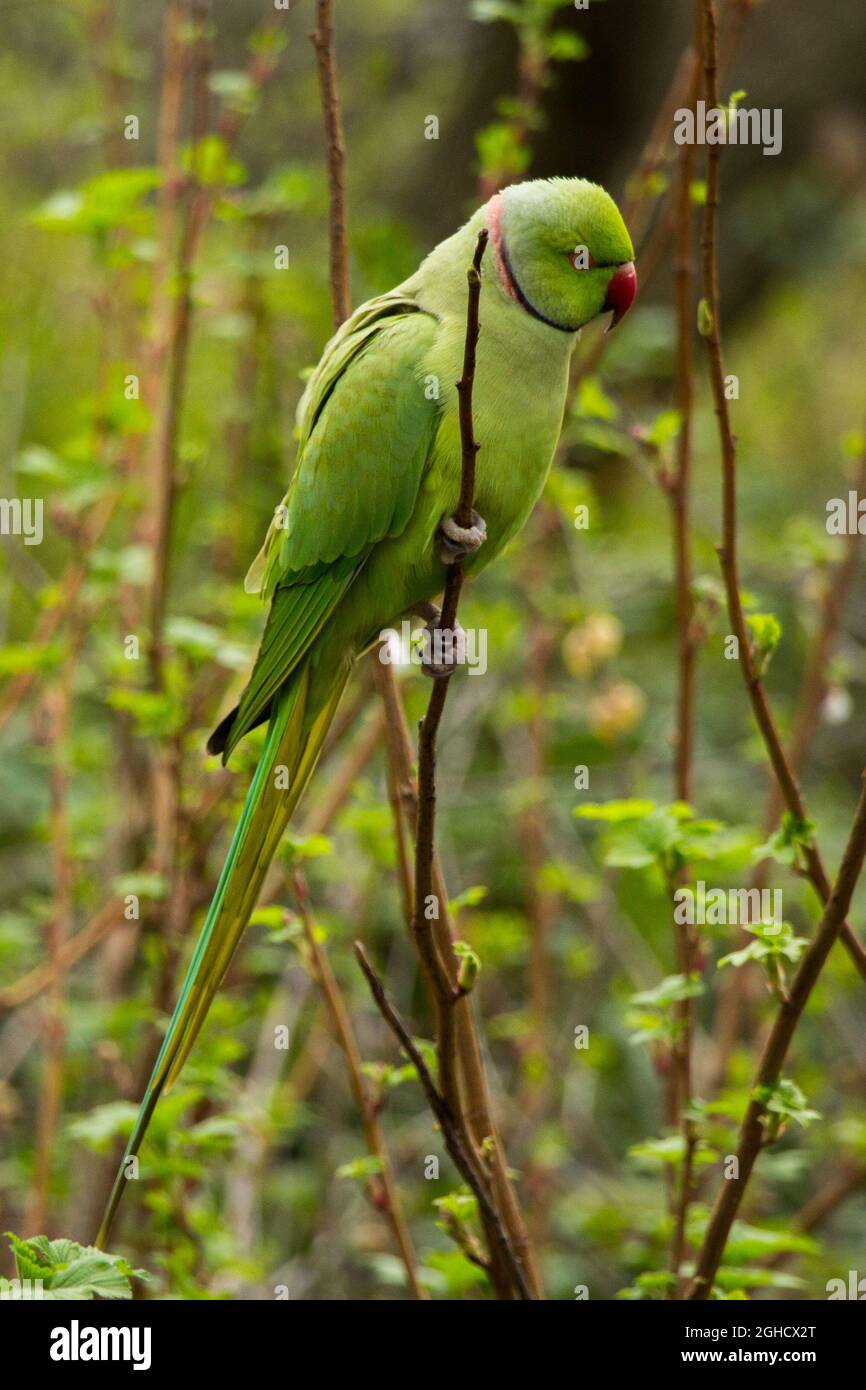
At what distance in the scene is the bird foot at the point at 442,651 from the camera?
1665 millimetres

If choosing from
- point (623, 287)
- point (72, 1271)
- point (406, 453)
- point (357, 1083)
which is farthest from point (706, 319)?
point (72, 1271)

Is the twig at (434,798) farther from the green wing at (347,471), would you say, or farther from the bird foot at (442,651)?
the green wing at (347,471)

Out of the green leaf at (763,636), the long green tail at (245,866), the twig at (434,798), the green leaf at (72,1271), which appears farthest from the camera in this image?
the green leaf at (763,636)

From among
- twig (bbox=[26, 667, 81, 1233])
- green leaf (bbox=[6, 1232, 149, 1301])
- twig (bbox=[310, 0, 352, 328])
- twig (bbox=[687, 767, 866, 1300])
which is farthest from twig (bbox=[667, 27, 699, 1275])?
twig (bbox=[26, 667, 81, 1233])

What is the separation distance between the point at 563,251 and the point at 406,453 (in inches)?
13.1

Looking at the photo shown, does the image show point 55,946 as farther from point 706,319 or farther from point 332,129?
point 706,319

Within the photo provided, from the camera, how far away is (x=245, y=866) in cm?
177

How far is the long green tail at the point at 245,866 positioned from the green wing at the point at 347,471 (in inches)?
1.9

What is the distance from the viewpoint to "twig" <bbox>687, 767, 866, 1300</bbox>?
1476 mm

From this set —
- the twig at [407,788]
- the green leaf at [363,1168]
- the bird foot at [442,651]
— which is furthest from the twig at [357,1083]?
the bird foot at [442,651]

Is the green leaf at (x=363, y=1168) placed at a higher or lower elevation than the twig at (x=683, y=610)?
lower

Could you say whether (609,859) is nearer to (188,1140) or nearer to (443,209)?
(188,1140)

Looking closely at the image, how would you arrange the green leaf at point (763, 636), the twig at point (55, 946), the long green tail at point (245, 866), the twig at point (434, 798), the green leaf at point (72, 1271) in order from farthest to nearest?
1. the twig at point (55, 946)
2. the green leaf at point (763, 636)
3. the long green tail at point (245, 866)
4. the twig at point (434, 798)
5. the green leaf at point (72, 1271)
